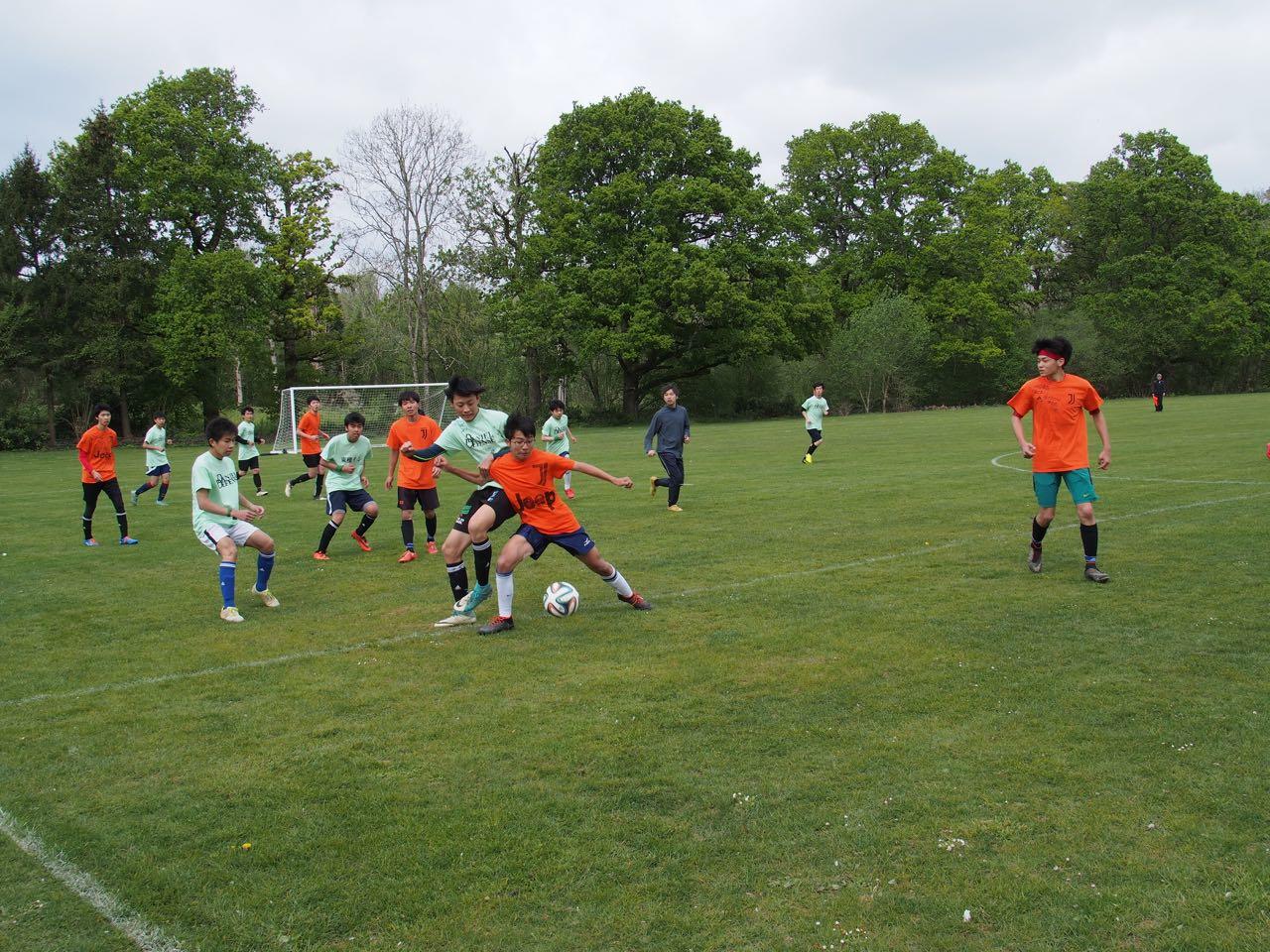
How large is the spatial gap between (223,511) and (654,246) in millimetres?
40428

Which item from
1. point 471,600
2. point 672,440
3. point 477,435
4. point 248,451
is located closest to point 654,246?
point 248,451

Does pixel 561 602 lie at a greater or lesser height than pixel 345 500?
lesser

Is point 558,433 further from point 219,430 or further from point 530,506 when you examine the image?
point 530,506

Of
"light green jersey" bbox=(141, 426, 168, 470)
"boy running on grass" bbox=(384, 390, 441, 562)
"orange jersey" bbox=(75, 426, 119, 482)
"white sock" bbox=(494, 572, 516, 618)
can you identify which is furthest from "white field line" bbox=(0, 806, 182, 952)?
"light green jersey" bbox=(141, 426, 168, 470)

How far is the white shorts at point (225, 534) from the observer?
8.80 meters

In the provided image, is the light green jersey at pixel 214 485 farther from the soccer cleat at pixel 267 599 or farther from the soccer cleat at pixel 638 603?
the soccer cleat at pixel 638 603

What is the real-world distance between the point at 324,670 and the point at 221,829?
2559 mm

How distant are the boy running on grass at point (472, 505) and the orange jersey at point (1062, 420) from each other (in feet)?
16.2

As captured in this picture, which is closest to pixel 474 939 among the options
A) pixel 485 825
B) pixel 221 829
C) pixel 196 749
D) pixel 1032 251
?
pixel 485 825

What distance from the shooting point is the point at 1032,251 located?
70938 millimetres

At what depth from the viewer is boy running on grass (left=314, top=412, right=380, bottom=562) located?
38.7ft

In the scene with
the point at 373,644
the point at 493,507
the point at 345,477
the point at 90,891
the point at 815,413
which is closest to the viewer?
the point at 90,891

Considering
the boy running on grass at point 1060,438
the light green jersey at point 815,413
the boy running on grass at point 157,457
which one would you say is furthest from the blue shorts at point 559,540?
the light green jersey at point 815,413

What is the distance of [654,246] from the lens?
155ft
